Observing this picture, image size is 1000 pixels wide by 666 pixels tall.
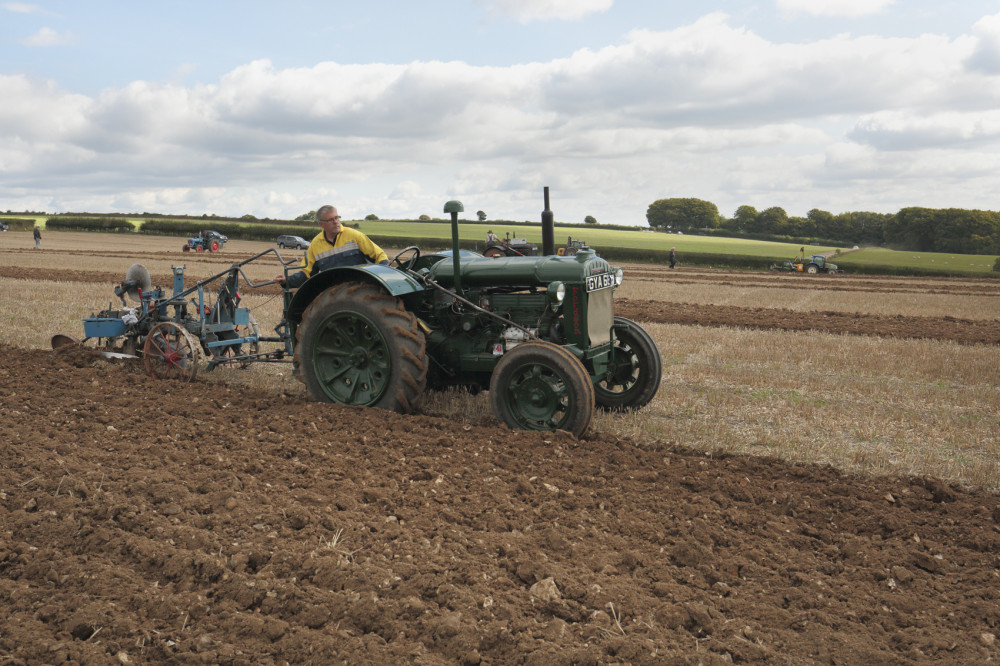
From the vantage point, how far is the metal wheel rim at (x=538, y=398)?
596 cm

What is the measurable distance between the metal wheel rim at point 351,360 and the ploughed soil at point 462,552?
0.67m

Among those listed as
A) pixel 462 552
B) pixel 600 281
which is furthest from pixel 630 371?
pixel 462 552

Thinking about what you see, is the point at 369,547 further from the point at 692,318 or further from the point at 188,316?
the point at 692,318

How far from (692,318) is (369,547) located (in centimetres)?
1267

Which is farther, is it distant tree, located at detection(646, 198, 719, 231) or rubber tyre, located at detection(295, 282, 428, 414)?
distant tree, located at detection(646, 198, 719, 231)

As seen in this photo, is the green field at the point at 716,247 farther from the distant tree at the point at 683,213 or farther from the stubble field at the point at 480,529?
the stubble field at the point at 480,529

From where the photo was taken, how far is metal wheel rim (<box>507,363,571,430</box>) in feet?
19.6

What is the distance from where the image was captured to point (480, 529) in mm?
4281

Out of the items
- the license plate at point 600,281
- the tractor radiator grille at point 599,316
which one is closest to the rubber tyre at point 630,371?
the tractor radiator grille at point 599,316

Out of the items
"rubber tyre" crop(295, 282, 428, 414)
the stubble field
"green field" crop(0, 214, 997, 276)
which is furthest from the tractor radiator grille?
"green field" crop(0, 214, 997, 276)

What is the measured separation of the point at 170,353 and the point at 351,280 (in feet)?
7.71

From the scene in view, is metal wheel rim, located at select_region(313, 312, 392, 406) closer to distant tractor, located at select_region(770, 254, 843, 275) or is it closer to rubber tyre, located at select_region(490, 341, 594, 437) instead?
rubber tyre, located at select_region(490, 341, 594, 437)

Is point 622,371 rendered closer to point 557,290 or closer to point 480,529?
point 557,290

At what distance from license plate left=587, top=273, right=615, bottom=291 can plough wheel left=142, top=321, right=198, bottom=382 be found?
4.06 metres
